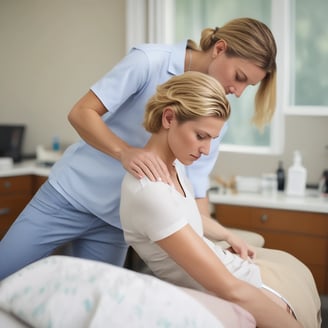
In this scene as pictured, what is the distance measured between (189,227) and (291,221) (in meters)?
1.69

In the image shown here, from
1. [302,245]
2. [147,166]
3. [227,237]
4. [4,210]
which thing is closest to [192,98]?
[147,166]

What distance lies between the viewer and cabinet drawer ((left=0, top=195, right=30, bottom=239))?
3605mm

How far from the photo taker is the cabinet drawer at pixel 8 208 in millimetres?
3605

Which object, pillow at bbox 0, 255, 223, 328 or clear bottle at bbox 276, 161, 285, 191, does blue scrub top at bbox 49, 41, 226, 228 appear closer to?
pillow at bbox 0, 255, 223, 328

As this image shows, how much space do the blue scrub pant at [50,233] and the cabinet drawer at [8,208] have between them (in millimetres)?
2127

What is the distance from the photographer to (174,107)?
1316 millimetres

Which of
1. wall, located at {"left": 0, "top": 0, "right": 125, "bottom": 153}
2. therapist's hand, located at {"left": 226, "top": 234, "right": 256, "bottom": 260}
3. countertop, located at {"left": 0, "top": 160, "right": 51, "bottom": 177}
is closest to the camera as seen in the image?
therapist's hand, located at {"left": 226, "top": 234, "right": 256, "bottom": 260}

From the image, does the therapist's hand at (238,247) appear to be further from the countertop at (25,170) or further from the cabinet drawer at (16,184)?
the cabinet drawer at (16,184)

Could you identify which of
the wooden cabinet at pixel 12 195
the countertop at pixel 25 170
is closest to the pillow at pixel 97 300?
the countertop at pixel 25 170

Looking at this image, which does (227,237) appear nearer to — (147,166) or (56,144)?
(147,166)

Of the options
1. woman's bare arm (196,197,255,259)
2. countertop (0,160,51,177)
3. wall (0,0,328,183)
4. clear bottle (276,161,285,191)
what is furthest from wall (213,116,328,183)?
woman's bare arm (196,197,255,259)

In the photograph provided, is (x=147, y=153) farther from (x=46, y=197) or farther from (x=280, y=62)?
(x=280, y=62)

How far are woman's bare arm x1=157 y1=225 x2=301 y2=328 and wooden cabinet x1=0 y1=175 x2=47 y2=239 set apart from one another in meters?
2.54

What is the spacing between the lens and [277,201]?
277 centimetres
